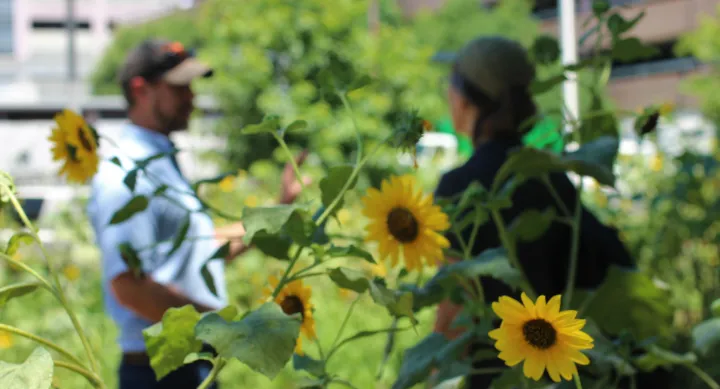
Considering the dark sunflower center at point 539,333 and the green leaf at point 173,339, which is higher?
the dark sunflower center at point 539,333

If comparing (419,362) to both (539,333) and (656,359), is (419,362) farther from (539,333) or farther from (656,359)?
(539,333)

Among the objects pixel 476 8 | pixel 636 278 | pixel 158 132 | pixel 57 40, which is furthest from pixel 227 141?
pixel 57 40

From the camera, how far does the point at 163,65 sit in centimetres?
205

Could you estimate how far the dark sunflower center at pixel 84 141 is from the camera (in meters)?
0.90

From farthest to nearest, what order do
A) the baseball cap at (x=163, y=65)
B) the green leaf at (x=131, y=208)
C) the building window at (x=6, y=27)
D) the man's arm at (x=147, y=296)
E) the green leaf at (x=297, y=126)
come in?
the building window at (x=6, y=27) < the baseball cap at (x=163, y=65) < the man's arm at (x=147, y=296) < the green leaf at (x=131, y=208) < the green leaf at (x=297, y=126)

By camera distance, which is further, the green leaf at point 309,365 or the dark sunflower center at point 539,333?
the green leaf at point 309,365

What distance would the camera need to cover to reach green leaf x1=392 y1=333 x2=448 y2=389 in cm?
87

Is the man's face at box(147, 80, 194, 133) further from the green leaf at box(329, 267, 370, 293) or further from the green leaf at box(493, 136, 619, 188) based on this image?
the green leaf at box(329, 267, 370, 293)

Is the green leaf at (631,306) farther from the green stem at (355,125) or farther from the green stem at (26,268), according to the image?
the green stem at (26,268)

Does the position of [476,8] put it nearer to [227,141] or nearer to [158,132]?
[227,141]

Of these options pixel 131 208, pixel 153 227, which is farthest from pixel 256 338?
pixel 153 227

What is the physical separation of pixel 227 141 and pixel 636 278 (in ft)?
33.8

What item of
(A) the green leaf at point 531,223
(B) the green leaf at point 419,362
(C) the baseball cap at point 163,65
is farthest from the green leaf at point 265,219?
(C) the baseball cap at point 163,65

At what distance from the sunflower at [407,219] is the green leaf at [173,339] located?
19 centimetres
